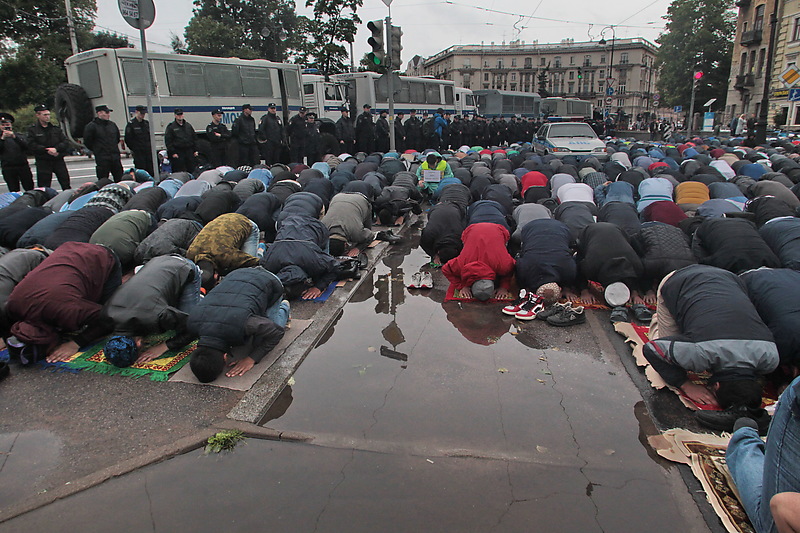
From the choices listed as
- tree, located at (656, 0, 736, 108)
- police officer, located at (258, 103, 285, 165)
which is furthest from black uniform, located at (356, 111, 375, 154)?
tree, located at (656, 0, 736, 108)

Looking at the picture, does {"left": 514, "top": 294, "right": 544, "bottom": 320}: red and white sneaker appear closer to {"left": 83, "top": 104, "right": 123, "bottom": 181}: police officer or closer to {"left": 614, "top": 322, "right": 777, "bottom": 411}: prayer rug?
{"left": 614, "top": 322, "right": 777, "bottom": 411}: prayer rug

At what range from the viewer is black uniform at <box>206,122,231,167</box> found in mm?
13062

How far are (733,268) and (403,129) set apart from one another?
1629cm

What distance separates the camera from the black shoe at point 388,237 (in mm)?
8495

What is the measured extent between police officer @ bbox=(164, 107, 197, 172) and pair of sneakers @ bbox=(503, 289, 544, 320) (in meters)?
9.71

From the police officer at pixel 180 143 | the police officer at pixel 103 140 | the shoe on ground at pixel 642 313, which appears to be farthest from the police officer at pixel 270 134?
the shoe on ground at pixel 642 313

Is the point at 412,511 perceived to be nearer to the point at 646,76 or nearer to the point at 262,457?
the point at 262,457

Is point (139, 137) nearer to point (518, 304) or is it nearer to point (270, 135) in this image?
point (270, 135)

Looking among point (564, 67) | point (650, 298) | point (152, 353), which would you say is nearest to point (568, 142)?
point (650, 298)

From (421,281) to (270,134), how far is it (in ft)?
31.2

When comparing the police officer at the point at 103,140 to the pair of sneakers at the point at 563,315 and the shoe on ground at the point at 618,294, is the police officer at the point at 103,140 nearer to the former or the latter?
the pair of sneakers at the point at 563,315

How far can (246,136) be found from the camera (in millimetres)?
13594

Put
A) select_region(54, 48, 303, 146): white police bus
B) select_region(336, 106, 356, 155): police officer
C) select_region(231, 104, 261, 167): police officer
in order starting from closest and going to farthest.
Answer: select_region(231, 104, 261, 167): police officer → select_region(54, 48, 303, 146): white police bus → select_region(336, 106, 356, 155): police officer

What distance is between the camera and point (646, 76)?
8519cm
